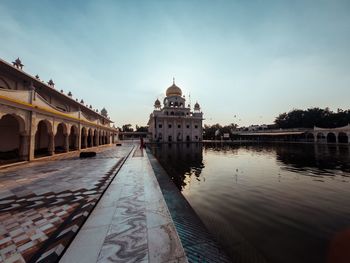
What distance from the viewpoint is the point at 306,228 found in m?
4.10

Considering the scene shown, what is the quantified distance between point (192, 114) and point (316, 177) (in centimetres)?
4656

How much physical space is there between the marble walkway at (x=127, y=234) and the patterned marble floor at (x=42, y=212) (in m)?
0.29

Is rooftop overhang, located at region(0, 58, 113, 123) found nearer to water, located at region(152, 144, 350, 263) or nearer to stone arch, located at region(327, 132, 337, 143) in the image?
water, located at region(152, 144, 350, 263)

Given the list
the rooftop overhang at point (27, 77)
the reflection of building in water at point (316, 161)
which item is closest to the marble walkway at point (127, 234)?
the reflection of building in water at point (316, 161)

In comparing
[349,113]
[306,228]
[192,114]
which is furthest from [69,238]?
[349,113]

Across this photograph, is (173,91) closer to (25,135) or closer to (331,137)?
(25,135)

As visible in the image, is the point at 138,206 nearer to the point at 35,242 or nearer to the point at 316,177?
the point at 35,242

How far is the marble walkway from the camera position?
2641 mm

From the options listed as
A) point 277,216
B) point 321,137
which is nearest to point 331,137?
point 321,137

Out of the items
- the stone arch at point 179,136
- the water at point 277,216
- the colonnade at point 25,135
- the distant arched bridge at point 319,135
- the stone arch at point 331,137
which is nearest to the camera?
the water at point 277,216

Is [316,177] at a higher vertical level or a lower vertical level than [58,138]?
lower

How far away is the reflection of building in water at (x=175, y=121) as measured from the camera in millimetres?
50094

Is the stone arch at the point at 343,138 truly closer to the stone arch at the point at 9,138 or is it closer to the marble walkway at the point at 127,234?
the marble walkway at the point at 127,234

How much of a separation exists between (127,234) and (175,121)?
159 feet
